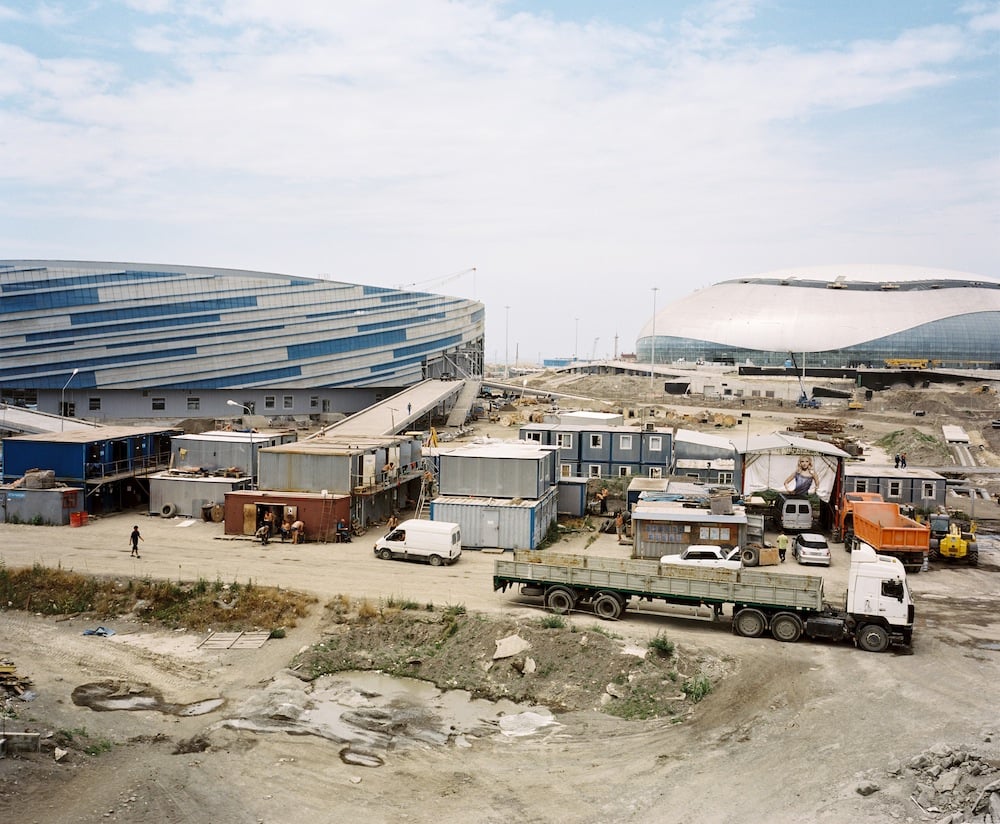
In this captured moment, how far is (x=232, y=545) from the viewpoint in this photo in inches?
1293

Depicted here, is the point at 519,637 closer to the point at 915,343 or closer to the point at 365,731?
the point at 365,731

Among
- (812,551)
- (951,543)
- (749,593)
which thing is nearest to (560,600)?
(749,593)

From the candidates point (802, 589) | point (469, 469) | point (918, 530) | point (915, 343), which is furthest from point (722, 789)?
point (915, 343)

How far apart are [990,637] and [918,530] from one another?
7.50 metres

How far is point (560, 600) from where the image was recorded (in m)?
24.0

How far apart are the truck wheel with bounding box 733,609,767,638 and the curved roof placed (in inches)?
4457

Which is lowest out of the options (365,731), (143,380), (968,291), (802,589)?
(365,731)

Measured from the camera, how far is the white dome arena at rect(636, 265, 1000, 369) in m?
126

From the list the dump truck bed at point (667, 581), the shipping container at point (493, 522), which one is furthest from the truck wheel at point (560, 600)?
the shipping container at point (493, 522)

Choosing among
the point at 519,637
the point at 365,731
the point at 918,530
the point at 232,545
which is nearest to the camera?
the point at 365,731

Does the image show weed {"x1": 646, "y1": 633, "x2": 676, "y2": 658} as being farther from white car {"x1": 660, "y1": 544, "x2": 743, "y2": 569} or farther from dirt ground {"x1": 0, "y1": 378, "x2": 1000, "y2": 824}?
white car {"x1": 660, "y1": 544, "x2": 743, "y2": 569}

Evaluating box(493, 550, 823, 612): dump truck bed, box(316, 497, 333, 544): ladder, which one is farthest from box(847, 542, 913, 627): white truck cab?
box(316, 497, 333, 544): ladder

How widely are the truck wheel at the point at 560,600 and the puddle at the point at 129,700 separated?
8.84m

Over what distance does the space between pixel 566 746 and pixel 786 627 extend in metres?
7.70
